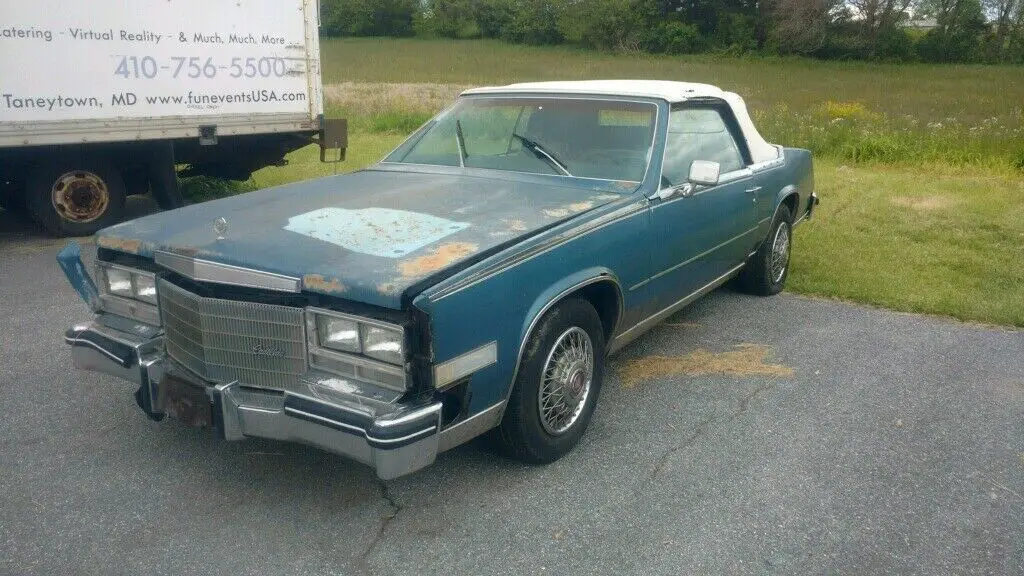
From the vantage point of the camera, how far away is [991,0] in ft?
170

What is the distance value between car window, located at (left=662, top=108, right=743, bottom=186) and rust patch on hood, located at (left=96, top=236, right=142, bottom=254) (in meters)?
2.52

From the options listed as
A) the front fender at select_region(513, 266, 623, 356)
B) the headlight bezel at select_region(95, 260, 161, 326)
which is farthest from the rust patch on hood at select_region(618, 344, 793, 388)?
the headlight bezel at select_region(95, 260, 161, 326)

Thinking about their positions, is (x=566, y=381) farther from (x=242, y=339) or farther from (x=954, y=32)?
(x=954, y=32)

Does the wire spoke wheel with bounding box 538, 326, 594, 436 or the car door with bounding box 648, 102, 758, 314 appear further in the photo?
the car door with bounding box 648, 102, 758, 314

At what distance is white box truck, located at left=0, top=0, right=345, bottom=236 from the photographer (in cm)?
735

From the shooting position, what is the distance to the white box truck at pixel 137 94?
289 inches

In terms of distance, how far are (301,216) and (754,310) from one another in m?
3.51

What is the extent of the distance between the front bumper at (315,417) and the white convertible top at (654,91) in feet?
8.36

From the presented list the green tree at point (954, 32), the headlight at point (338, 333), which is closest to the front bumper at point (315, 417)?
the headlight at point (338, 333)

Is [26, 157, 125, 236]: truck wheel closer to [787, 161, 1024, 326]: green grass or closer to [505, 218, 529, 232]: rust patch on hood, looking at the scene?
[505, 218, 529, 232]: rust patch on hood

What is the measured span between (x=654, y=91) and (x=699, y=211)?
737mm

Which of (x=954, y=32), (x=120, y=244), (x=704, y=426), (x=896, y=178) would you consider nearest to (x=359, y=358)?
(x=120, y=244)

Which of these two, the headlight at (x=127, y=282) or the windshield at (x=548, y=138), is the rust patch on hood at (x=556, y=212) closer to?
the windshield at (x=548, y=138)

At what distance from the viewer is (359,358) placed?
9.90 ft
